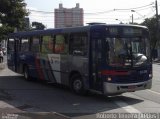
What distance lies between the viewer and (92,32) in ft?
47.1

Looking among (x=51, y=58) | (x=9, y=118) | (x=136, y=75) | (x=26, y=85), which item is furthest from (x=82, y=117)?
(x=26, y=85)

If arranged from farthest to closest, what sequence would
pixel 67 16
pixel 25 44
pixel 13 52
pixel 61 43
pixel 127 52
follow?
pixel 67 16 → pixel 13 52 → pixel 25 44 → pixel 61 43 → pixel 127 52

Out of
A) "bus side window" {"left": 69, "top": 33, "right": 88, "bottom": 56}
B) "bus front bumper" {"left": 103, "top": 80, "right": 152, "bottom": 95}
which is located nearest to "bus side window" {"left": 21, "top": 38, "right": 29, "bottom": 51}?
"bus side window" {"left": 69, "top": 33, "right": 88, "bottom": 56}

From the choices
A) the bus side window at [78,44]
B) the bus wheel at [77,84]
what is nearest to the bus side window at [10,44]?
the bus side window at [78,44]

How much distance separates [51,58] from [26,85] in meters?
2.14

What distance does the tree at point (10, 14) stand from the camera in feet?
98.1

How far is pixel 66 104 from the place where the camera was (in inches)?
517

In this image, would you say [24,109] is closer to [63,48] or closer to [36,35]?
[63,48]

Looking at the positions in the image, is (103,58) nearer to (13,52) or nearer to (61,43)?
(61,43)

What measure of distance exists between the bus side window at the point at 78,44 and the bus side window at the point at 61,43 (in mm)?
482

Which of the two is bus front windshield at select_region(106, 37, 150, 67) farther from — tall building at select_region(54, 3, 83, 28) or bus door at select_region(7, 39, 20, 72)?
tall building at select_region(54, 3, 83, 28)

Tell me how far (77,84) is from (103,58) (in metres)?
2.17

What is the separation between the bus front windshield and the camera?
13742mm

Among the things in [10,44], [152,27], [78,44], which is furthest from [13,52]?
[152,27]
